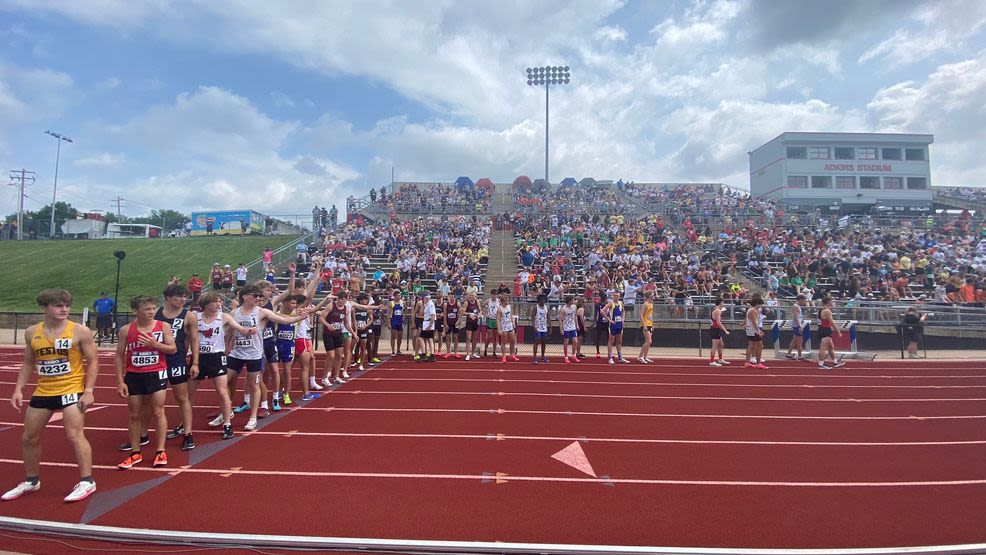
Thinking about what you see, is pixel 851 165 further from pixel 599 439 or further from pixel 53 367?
pixel 53 367

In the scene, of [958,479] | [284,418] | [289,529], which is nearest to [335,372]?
→ [284,418]

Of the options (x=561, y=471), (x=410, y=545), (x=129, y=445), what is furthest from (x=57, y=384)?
(x=561, y=471)

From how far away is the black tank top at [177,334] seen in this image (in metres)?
5.83

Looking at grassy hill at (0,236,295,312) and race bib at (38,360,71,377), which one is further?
grassy hill at (0,236,295,312)

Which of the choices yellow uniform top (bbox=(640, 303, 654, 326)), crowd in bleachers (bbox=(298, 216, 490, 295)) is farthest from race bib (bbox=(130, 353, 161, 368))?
crowd in bleachers (bbox=(298, 216, 490, 295))

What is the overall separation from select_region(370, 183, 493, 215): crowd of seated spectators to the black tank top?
24.7m

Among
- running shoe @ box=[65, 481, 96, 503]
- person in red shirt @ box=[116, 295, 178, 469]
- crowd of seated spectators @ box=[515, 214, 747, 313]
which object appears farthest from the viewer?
crowd of seated spectators @ box=[515, 214, 747, 313]

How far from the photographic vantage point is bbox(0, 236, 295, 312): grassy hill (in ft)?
87.9

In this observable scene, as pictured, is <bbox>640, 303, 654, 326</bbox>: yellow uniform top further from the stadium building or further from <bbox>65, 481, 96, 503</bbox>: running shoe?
the stadium building

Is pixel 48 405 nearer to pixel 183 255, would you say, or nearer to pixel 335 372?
pixel 335 372

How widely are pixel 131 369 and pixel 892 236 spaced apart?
32.8 m

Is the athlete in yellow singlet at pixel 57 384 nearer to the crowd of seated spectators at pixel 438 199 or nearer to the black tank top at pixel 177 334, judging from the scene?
the black tank top at pixel 177 334

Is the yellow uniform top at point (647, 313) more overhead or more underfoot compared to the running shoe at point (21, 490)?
more overhead

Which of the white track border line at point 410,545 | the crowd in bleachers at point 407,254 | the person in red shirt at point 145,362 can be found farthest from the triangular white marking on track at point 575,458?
the crowd in bleachers at point 407,254
